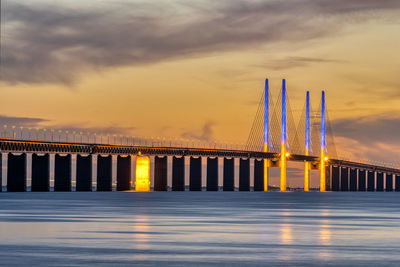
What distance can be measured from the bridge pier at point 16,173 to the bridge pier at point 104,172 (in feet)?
71.8

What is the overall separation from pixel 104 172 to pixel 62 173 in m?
12.3

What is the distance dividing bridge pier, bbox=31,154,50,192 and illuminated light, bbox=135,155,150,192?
64.4 ft

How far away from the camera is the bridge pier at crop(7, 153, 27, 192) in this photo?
6427 inches

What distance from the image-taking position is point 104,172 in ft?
608

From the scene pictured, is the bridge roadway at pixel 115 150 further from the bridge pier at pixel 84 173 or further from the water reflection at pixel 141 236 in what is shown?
the water reflection at pixel 141 236

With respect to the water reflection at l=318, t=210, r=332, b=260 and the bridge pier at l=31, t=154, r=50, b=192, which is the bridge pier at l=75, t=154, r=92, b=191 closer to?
the bridge pier at l=31, t=154, r=50, b=192

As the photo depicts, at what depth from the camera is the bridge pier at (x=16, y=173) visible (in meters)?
163

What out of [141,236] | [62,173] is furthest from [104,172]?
[141,236]

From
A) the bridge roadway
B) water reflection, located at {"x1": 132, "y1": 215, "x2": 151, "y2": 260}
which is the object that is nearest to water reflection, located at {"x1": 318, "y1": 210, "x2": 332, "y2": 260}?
water reflection, located at {"x1": 132, "y1": 215, "x2": 151, "y2": 260}

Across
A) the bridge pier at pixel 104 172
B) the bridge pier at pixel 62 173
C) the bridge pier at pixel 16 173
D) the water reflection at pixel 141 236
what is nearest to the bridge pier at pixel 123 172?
the bridge pier at pixel 104 172

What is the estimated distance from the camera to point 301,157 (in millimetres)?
199250

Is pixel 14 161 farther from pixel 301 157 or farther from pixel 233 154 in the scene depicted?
pixel 301 157

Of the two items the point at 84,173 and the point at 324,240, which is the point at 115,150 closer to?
the point at 84,173

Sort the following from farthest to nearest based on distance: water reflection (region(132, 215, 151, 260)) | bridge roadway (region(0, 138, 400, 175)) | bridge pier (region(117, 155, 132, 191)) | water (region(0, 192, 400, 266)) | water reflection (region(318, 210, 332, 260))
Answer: bridge pier (region(117, 155, 132, 191)) → bridge roadway (region(0, 138, 400, 175)) → water reflection (region(318, 210, 332, 260)) → water reflection (region(132, 215, 151, 260)) → water (region(0, 192, 400, 266))
